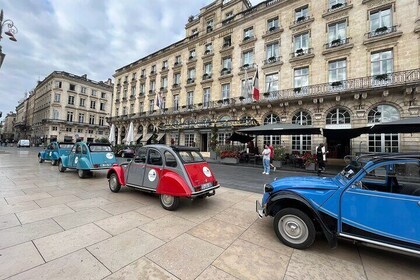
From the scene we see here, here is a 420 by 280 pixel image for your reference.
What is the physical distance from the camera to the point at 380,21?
15.6m

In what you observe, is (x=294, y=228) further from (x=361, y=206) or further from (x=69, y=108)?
(x=69, y=108)

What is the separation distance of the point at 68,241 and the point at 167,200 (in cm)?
221

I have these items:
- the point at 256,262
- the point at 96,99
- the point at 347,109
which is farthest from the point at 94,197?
the point at 96,99

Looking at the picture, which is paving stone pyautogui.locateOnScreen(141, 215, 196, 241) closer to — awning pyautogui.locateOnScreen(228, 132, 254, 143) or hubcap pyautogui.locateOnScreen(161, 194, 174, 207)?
hubcap pyautogui.locateOnScreen(161, 194, 174, 207)

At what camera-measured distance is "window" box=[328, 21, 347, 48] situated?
55.6 ft

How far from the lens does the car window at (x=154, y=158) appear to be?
17.8 ft

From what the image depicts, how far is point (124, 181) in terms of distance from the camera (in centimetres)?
625

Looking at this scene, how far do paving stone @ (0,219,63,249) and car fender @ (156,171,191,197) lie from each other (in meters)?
2.18

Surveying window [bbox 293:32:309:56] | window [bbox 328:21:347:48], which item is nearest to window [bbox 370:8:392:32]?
window [bbox 328:21:347:48]

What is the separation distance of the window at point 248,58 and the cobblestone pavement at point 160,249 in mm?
20360

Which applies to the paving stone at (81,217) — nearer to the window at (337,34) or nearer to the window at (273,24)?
the window at (337,34)

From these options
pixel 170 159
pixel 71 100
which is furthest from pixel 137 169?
pixel 71 100

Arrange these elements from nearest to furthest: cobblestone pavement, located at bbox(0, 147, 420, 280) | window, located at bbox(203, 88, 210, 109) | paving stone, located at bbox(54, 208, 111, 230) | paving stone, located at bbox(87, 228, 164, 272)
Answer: cobblestone pavement, located at bbox(0, 147, 420, 280), paving stone, located at bbox(87, 228, 164, 272), paving stone, located at bbox(54, 208, 111, 230), window, located at bbox(203, 88, 210, 109)

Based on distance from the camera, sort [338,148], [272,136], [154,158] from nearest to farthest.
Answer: [154,158], [338,148], [272,136]
